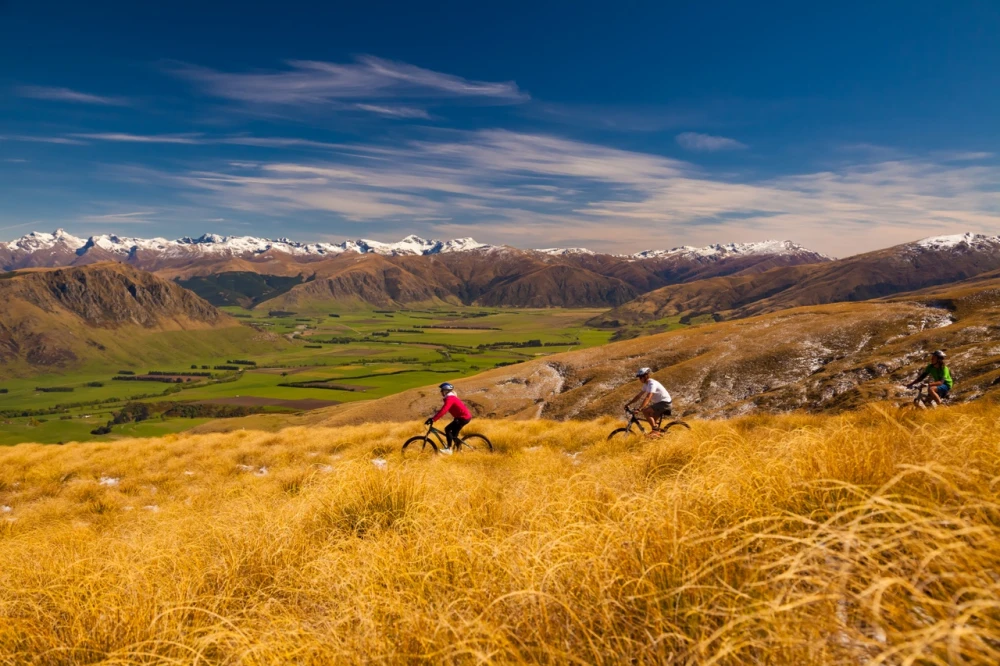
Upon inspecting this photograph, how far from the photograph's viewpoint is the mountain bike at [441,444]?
1365cm

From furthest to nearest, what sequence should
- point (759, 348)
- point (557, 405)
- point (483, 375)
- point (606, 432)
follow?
point (483, 375)
point (557, 405)
point (759, 348)
point (606, 432)

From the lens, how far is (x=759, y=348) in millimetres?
57219

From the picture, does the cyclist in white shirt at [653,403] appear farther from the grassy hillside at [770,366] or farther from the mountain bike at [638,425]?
the grassy hillside at [770,366]

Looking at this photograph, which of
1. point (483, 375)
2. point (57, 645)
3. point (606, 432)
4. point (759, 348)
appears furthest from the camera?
point (483, 375)

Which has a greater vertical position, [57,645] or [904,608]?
[904,608]

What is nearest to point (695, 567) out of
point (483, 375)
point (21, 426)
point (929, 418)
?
point (929, 418)

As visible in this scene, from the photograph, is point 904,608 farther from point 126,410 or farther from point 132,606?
point 126,410

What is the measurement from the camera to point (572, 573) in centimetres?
359

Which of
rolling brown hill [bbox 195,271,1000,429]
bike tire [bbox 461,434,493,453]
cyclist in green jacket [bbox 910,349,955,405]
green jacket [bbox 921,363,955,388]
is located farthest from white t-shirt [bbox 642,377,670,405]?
rolling brown hill [bbox 195,271,1000,429]

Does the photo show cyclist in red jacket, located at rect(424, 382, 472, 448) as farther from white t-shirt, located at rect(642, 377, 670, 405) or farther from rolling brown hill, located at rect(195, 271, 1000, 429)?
rolling brown hill, located at rect(195, 271, 1000, 429)

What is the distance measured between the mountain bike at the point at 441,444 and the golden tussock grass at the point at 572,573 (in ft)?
17.6

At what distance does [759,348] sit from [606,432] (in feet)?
165

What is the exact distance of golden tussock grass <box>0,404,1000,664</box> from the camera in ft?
8.25

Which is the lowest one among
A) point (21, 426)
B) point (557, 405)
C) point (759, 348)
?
point (21, 426)
